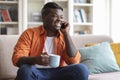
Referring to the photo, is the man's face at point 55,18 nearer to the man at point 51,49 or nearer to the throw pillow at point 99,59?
the man at point 51,49

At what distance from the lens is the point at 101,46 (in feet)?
8.96

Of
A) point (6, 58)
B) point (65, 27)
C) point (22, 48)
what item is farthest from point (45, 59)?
point (6, 58)

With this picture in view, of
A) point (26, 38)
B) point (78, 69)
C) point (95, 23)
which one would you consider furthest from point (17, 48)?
point (95, 23)

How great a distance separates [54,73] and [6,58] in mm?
809

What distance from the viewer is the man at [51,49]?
→ 1.92 metres

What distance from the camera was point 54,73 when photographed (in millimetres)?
1992

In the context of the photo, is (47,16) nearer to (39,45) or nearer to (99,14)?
(39,45)

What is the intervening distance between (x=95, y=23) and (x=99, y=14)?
18 cm

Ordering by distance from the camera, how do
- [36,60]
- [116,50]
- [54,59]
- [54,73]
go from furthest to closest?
[116,50] → [54,73] → [36,60] → [54,59]

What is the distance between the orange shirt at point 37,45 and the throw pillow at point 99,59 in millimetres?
457

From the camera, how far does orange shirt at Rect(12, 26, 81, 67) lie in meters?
2.11

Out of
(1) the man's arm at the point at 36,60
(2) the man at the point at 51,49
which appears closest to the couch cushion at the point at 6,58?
(2) the man at the point at 51,49

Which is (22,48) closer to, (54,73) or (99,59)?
(54,73)

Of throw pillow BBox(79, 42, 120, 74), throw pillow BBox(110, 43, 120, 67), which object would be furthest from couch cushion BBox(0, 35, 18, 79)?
throw pillow BBox(110, 43, 120, 67)
